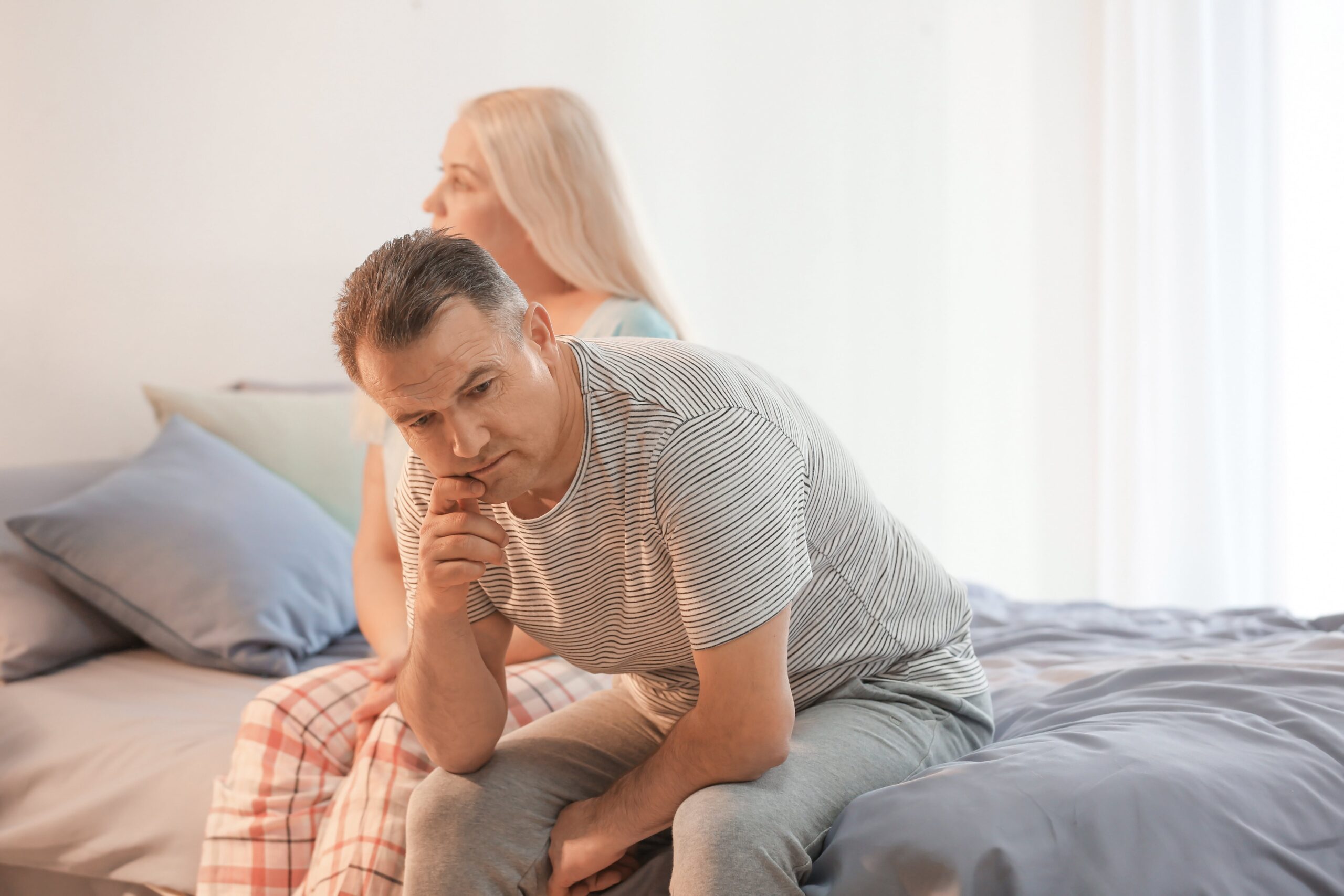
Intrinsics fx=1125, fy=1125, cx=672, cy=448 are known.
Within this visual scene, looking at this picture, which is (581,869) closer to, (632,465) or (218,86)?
(632,465)

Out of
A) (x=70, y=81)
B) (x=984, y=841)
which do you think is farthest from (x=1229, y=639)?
(x=70, y=81)

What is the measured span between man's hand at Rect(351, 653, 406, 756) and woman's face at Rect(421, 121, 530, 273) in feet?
2.13

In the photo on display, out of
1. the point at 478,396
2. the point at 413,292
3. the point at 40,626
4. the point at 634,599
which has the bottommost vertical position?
the point at 40,626

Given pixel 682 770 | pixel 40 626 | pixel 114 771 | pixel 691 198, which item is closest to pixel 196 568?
pixel 40 626

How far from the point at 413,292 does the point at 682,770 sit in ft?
1.73

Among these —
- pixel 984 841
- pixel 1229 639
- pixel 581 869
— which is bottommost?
pixel 1229 639

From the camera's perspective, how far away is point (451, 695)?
1.21 meters

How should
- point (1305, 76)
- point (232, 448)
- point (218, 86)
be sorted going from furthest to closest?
1. point (1305, 76)
2. point (218, 86)
3. point (232, 448)

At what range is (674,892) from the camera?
103cm

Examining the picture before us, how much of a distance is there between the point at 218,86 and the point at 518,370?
1.94 metres

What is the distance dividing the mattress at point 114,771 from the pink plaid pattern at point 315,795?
0.34ft

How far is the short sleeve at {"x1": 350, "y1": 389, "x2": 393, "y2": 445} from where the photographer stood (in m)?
1.77

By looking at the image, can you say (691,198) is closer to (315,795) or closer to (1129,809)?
(315,795)

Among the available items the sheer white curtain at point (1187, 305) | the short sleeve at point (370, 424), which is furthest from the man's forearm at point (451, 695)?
the sheer white curtain at point (1187, 305)
